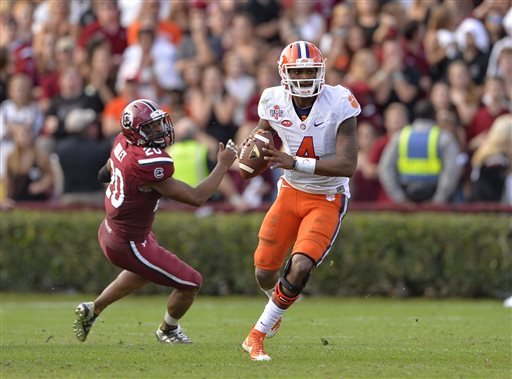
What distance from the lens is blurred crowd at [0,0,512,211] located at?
15.3m

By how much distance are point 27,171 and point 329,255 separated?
15.1 ft

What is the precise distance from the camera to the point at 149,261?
9422 mm

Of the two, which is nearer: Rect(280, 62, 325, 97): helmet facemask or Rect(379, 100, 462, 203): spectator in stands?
Rect(280, 62, 325, 97): helmet facemask

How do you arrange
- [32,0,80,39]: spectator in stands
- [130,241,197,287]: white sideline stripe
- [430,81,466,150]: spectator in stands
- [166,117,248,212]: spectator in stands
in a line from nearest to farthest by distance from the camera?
[130,241,197,287]: white sideline stripe < [430,81,466,150]: spectator in stands < [166,117,248,212]: spectator in stands < [32,0,80,39]: spectator in stands

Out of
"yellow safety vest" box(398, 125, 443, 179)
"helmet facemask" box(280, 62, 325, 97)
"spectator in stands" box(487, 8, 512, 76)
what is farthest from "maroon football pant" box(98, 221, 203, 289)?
"spectator in stands" box(487, 8, 512, 76)

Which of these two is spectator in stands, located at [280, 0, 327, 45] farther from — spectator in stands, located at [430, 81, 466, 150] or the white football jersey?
the white football jersey

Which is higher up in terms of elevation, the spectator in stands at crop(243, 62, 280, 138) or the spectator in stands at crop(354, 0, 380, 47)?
the spectator in stands at crop(354, 0, 380, 47)

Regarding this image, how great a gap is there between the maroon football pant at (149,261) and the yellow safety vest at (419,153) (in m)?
5.94

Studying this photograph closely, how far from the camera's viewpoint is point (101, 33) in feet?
59.9

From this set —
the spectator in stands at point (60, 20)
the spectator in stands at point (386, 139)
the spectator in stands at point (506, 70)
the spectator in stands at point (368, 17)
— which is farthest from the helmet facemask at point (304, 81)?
the spectator in stands at point (60, 20)

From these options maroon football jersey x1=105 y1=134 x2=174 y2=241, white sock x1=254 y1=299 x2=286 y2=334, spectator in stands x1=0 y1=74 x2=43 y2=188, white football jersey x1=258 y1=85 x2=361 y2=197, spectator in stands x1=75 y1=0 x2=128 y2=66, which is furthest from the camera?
spectator in stands x1=75 y1=0 x2=128 y2=66

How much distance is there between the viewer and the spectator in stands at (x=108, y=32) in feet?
60.0

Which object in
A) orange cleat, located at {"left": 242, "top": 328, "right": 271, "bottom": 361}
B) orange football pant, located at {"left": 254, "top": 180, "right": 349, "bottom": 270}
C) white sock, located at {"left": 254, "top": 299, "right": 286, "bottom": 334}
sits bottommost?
orange cleat, located at {"left": 242, "top": 328, "right": 271, "bottom": 361}

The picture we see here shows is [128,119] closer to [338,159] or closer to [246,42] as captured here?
[338,159]
